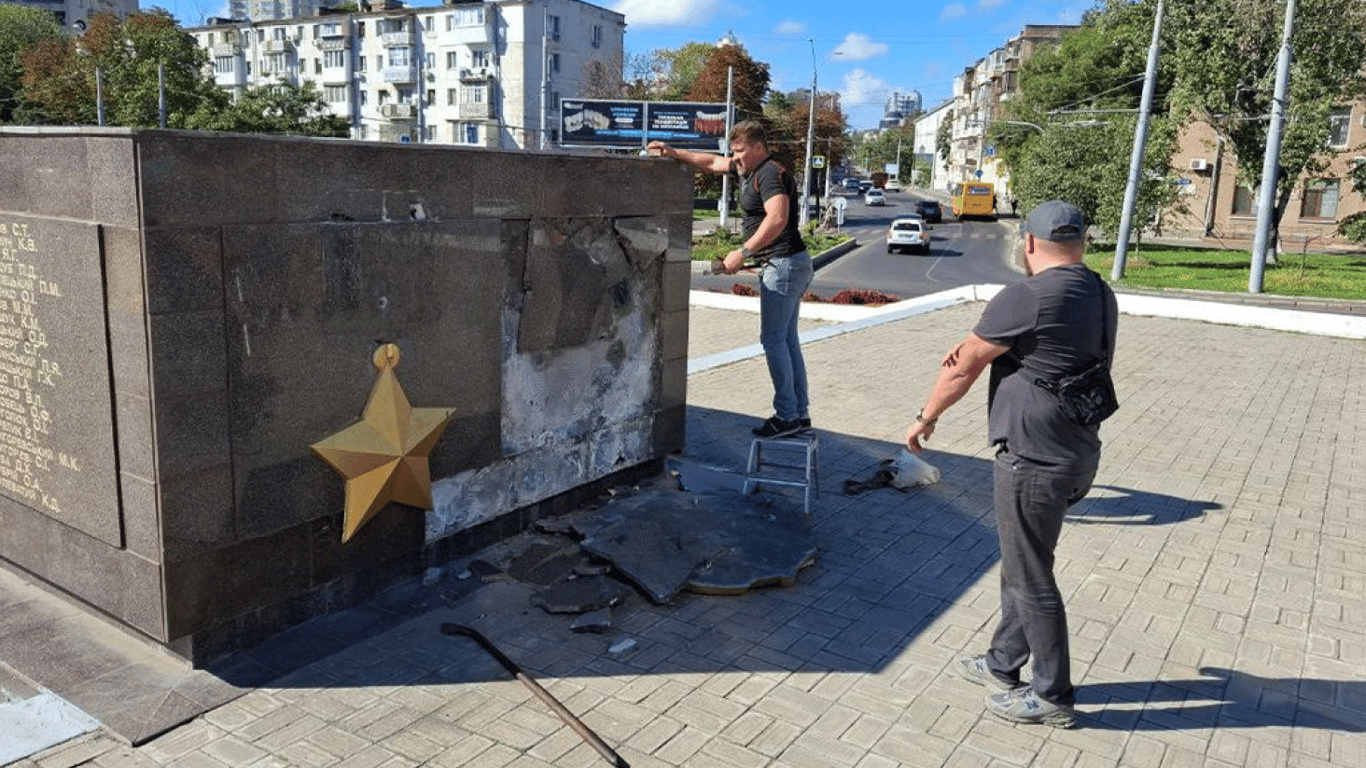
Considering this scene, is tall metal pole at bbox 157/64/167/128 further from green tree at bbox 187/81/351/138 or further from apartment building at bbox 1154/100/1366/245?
apartment building at bbox 1154/100/1366/245

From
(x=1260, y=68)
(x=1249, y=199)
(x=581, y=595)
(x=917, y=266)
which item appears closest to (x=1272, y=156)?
(x=1260, y=68)

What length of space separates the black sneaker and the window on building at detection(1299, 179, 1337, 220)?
4998cm

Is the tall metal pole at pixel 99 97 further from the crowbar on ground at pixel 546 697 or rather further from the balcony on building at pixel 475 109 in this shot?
the crowbar on ground at pixel 546 697

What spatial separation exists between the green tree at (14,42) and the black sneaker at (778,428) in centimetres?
6627

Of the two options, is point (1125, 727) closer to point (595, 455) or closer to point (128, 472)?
point (595, 455)

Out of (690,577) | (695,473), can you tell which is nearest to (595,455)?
(695,473)

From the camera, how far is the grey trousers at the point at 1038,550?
3.69 m

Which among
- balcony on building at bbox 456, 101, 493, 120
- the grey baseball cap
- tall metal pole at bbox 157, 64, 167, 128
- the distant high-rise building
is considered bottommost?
the grey baseball cap

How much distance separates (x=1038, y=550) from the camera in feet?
12.3

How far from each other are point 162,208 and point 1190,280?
28.5m

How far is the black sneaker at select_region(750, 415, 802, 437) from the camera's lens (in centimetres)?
666

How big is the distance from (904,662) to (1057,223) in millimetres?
1961

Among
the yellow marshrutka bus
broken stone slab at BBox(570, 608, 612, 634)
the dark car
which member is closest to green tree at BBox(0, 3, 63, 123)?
the dark car

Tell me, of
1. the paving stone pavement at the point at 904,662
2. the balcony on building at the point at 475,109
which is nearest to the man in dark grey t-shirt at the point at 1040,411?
the paving stone pavement at the point at 904,662
